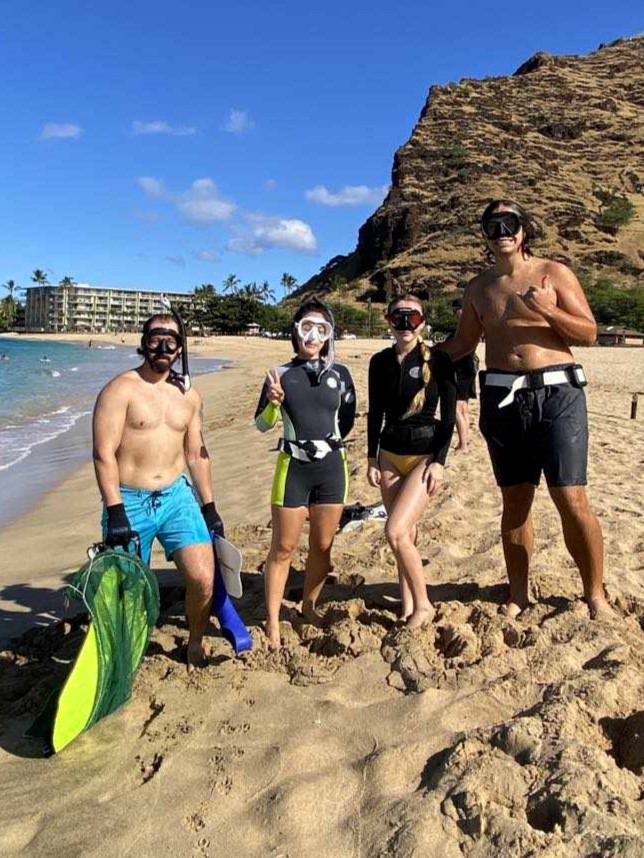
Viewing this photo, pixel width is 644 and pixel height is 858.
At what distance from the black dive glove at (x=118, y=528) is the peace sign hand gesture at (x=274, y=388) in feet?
3.39

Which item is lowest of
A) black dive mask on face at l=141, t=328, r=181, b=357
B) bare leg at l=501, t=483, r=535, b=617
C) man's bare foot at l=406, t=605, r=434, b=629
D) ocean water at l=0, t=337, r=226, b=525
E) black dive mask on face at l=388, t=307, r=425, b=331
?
ocean water at l=0, t=337, r=226, b=525

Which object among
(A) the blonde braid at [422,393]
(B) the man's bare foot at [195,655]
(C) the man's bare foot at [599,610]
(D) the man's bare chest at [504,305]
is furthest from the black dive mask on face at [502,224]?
(B) the man's bare foot at [195,655]

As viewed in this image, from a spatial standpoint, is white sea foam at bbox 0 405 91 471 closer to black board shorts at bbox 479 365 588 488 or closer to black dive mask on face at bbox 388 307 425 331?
black dive mask on face at bbox 388 307 425 331

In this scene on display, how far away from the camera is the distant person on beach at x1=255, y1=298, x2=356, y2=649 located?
4.15 metres

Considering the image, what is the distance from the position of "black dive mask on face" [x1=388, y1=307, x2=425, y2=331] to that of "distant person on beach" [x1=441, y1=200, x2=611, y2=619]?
13.8 inches

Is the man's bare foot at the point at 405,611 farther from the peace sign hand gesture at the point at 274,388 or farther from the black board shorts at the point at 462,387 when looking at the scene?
the peace sign hand gesture at the point at 274,388

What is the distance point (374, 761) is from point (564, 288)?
8.52 ft

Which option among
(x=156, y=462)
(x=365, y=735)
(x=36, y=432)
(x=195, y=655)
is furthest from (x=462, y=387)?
(x=36, y=432)

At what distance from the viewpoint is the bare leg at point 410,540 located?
13.3 feet

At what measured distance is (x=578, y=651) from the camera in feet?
11.8

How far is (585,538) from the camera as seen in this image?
390cm

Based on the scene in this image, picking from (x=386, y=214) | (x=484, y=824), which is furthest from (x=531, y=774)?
(x=386, y=214)

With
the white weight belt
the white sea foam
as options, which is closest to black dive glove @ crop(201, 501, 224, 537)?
the white weight belt

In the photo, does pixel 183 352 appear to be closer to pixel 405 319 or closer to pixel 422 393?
pixel 405 319
